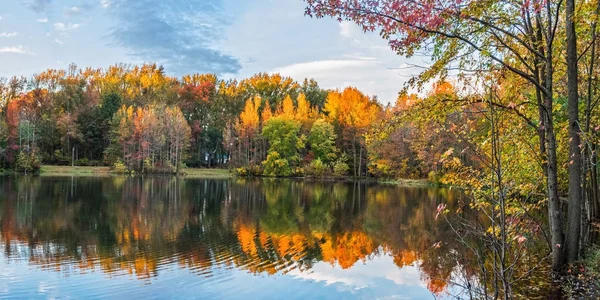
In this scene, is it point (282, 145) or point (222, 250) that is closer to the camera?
point (222, 250)

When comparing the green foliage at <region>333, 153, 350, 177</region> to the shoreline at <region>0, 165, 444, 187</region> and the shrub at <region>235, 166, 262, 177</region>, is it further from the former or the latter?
the shrub at <region>235, 166, 262, 177</region>

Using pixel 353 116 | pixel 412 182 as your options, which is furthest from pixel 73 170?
pixel 412 182

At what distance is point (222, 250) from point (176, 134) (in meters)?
43.9

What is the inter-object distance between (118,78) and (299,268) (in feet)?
214

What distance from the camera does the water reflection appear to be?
891 cm

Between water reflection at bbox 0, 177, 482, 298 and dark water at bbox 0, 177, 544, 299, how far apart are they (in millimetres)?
32

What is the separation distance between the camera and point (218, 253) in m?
11.6

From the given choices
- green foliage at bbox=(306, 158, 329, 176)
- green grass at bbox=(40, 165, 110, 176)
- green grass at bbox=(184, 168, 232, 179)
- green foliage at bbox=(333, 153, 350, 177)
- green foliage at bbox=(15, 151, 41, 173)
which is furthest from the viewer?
green grass at bbox=(184, 168, 232, 179)

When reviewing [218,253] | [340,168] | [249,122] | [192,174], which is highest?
[249,122]

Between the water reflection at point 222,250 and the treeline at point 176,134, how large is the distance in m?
30.5

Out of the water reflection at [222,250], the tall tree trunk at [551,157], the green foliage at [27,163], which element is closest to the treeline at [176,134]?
the green foliage at [27,163]

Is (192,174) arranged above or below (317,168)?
below

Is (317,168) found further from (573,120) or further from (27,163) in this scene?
(573,120)

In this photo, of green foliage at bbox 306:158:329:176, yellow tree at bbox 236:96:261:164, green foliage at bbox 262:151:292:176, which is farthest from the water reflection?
yellow tree at bbox 236:96:261:164
